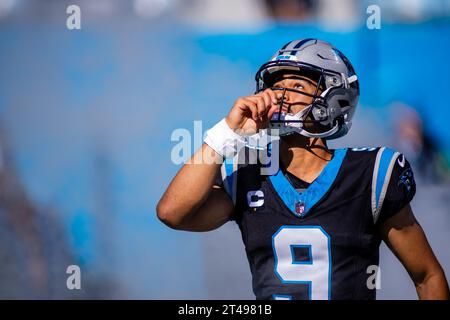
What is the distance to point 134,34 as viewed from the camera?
15.3ft

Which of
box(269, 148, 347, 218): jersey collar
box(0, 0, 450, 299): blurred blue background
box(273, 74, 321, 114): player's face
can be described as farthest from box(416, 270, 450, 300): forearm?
box(0, 0, 450, 299): blurred blue background

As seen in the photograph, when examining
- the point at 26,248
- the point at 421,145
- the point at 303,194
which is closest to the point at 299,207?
the point at 303,194

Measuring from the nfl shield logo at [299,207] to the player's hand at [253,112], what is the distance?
0.25 meters

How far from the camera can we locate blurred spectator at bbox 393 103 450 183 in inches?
177

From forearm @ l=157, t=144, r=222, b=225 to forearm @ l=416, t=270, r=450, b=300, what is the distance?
709mm

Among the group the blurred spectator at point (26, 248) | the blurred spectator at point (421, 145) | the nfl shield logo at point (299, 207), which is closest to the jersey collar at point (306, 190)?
the nfl shield logo at point (299, 207)

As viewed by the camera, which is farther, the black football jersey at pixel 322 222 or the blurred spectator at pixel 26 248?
the blurred spectator at pixel 26 248

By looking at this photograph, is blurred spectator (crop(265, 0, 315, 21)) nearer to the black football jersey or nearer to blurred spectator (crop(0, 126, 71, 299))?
blurred spectator (crop(0, 126, 71, 299))

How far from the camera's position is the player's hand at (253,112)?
92.4 inches

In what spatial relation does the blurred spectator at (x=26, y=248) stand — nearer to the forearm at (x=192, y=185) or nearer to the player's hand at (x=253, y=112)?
the forearm at (x=192, y=185)

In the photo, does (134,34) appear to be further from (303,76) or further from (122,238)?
(303,76)

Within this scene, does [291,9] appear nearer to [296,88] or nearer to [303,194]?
[296,88]

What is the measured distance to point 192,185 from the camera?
7.78 ft

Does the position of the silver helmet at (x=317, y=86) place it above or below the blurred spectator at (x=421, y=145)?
above
